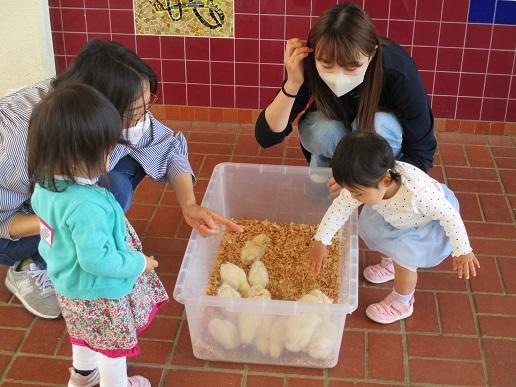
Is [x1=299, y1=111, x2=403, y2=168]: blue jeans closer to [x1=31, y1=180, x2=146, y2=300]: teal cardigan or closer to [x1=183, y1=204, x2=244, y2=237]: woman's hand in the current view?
[x1=183, y1=204, x2=244, y2=237]: woman's hand

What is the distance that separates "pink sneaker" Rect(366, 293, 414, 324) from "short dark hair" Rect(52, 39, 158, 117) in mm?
985

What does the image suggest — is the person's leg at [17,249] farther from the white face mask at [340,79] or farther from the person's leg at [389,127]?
the person's leg at [389,127]

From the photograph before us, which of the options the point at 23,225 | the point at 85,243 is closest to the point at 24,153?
the point at 23,225

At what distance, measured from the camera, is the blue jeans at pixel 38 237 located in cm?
212

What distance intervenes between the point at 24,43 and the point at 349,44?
1.96 meters

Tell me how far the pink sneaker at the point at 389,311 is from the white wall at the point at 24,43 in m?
2.09

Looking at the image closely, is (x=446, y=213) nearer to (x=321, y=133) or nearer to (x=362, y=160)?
(x=362, y=160)

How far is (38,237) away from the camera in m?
2.14

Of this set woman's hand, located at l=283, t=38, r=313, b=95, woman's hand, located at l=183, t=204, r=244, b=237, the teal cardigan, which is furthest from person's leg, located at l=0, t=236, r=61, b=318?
woman's hand, located at l=283, t=38, r=313, b=95

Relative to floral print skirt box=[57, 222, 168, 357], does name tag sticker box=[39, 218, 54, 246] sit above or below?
above

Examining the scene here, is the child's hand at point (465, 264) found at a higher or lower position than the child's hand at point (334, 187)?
lower

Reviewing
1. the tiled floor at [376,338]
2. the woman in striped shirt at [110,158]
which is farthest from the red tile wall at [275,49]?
the woman in striped shirt at [110,158]

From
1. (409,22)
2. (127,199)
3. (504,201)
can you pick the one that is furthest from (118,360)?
(409,22)

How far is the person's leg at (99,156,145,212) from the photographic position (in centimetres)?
212
